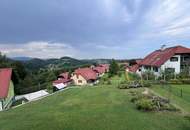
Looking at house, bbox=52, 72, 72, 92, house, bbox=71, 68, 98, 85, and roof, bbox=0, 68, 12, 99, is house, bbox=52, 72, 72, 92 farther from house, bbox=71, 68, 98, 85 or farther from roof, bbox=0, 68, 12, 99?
roof, bbox=0, 68, 12, 99

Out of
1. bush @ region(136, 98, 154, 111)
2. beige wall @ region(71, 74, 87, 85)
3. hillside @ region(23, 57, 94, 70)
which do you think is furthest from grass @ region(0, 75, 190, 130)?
hillside @ region(23, 57, 94, 70)

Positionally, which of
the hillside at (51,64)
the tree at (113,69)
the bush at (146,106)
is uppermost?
the hillside at (51,64)

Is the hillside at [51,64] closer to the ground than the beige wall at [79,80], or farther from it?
farther from it

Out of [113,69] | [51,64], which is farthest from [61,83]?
[51,64]

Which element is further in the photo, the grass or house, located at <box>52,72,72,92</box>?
house, located at <box>52,72,72,92</box>

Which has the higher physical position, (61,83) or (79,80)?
(79,80)

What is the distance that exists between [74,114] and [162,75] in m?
21.5

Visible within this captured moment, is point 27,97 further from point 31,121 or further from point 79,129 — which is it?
point 79,129

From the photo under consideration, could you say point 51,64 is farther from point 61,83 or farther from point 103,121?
point 103,121

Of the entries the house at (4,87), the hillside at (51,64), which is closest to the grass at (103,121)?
the house at (4,87)

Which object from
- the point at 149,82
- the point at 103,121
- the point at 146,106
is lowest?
the point at 103,121

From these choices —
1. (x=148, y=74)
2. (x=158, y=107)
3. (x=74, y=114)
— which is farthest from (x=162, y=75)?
(x=74, y=114)

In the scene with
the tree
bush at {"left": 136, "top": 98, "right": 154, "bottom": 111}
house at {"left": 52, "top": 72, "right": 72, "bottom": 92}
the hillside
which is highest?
the hillside

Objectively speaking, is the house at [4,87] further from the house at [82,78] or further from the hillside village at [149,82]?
the house at [82,78]
